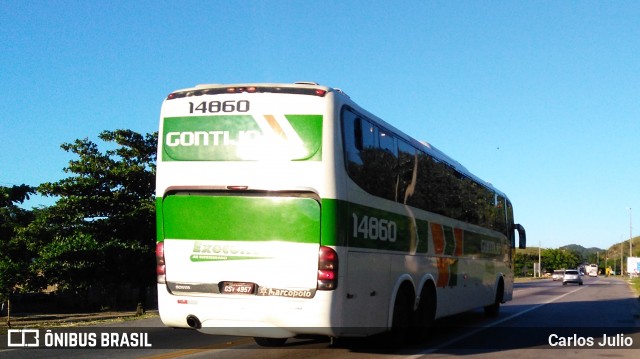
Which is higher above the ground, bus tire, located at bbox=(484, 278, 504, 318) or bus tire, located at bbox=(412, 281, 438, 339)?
bus tire, located at bbox=(412, 281, 438, 339)

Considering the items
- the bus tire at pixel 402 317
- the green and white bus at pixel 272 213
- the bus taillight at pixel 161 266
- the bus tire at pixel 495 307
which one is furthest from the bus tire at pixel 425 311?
the bus tire at pixel 495 307

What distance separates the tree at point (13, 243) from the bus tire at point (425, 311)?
12611mm

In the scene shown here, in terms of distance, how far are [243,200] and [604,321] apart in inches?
532

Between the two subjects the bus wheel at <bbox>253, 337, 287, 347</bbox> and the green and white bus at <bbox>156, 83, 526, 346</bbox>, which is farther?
the bus wheel at <bbox>253, 337, 287, 347</bbox>

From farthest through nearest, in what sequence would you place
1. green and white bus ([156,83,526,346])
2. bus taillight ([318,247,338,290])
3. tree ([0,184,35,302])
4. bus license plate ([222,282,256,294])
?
1. tree ([0,184,35,302])
2. bus license plate ([222,282,256,294])
3. green and white bus ([156,83,526,346])
4. bus taillight ([318,247,338,290])

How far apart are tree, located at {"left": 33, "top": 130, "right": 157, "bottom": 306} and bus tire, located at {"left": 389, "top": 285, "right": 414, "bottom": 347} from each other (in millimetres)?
16161

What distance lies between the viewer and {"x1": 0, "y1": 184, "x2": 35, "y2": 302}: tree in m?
19.5

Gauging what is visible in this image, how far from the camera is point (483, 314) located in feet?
68.3

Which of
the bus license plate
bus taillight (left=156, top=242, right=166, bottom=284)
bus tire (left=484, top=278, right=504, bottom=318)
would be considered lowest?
bus tire (left=484, top=278, right=504, bottom=318)

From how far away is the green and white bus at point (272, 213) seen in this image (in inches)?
360

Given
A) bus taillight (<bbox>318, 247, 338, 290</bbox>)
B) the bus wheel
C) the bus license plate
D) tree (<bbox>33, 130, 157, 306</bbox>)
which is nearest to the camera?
bus taillight (<bbox>318, 247, 338, 290</bbox>)

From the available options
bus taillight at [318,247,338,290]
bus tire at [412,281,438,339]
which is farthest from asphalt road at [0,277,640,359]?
bus taillight at [318,247,338,290]

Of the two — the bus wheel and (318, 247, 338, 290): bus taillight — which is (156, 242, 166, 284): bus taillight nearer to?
(318, 247, 338, 290): bus taillight

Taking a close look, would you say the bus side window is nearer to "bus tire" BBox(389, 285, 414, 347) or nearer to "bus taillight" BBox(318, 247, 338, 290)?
"bus taillight" BBox(318, 247, 338, 290)
